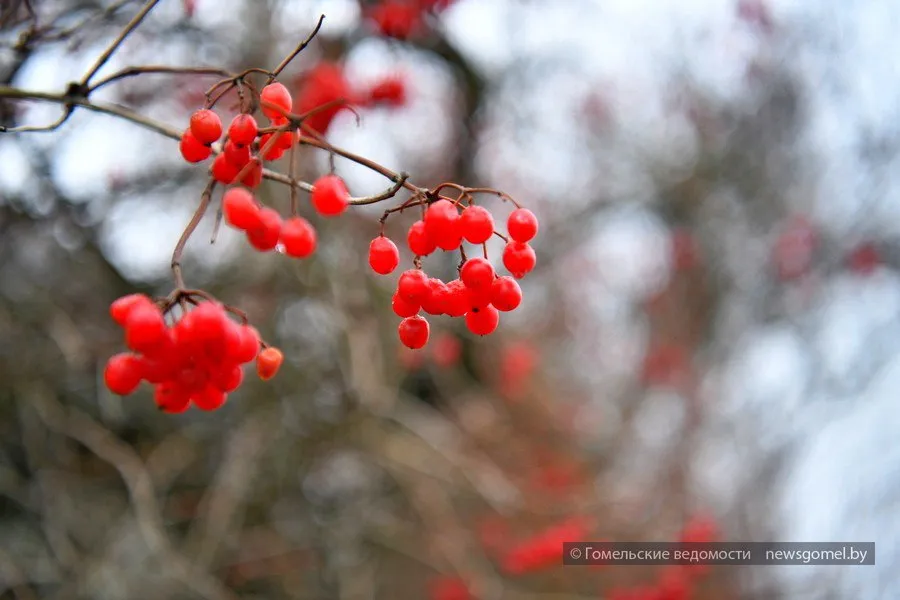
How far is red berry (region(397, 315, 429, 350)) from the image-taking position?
115 centimetres

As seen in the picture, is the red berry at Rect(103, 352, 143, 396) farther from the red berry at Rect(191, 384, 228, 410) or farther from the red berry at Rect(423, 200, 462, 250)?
the red berry at Rect(423, 200, 462, 250)

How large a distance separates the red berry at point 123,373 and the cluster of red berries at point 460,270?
0.37 meters

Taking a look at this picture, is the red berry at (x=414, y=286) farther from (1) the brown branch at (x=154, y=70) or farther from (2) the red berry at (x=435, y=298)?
(1) the brown branch at (x=154, y=70)

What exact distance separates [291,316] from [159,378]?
244 centimetres

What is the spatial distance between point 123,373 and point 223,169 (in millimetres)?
323

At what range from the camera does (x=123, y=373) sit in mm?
986

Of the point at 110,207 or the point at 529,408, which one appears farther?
the point at 529,408

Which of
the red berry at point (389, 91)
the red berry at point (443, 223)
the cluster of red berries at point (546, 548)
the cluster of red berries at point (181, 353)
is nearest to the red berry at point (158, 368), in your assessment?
the cluster of red berries at point (181, 353)

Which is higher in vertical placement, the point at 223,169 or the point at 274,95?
the point at 274,95

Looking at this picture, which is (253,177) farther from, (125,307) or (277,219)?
(125,307)

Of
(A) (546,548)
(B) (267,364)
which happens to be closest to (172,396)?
A: (B) (267,364)

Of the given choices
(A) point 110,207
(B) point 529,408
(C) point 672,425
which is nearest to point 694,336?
(C) point 672,425

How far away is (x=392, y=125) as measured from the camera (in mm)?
4363

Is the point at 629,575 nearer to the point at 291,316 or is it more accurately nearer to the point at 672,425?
the point at 672,425
